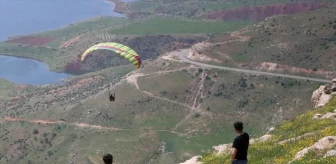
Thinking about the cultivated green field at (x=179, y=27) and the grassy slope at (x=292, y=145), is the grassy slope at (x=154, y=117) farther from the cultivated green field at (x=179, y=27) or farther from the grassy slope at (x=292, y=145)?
the cultivated green field at (x=179, y=27)

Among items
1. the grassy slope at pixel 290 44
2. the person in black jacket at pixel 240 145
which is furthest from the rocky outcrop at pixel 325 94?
the grassy slope at pixel 290 44

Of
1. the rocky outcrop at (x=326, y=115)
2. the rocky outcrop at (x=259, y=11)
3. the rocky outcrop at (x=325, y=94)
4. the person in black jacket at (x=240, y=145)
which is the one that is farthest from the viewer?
the rocky outcrop at (x=259, y=11)

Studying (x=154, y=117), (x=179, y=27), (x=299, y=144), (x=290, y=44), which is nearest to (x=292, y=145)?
(x=299, y=144)

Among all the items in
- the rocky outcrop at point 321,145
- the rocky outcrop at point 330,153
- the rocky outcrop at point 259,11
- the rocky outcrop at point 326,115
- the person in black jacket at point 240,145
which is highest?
the person in black jacket at point 240,145

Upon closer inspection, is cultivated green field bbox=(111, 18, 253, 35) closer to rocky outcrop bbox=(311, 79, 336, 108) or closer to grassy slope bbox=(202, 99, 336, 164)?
rocky outcrop bbox=(311, 79, 336, 108)

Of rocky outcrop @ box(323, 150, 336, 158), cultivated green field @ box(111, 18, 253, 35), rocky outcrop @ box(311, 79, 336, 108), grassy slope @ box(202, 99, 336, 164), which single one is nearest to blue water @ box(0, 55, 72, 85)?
cultivated green field @ box(111, 18, 253, 35)

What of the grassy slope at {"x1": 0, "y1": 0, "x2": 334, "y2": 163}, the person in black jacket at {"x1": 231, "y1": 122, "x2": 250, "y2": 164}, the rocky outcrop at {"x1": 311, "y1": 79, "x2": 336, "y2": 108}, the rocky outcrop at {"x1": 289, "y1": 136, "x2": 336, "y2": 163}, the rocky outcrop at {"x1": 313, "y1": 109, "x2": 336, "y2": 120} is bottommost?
the grassy slope at {"x1": 0, "y1": 0, "x2": 334, "y2": 163}
